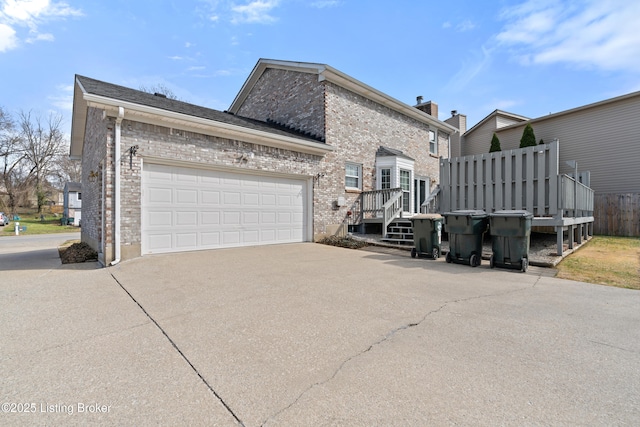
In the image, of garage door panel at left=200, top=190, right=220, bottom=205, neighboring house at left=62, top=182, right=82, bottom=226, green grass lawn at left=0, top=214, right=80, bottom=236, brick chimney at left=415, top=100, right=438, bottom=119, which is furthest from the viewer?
neighboring house at left=62, top=182, right=82, bottom=226

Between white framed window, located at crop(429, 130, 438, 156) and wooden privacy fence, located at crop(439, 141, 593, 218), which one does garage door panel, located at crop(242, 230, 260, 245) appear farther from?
white framed window, located at crop(429, 130, 438, 156)

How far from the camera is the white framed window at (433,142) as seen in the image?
55.7 ft

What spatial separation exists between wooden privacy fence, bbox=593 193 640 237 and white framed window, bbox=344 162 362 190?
37.7 feet

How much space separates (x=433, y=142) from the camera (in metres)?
17.2

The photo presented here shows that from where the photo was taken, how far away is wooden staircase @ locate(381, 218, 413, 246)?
10008 mm

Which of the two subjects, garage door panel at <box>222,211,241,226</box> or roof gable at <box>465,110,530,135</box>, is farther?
roof gable at <box>465,110,530,135</box>

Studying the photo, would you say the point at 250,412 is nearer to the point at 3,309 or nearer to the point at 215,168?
the point at 3,309

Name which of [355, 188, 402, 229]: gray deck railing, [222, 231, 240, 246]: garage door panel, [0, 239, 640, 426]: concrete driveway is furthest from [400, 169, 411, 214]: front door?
[0, 239, 640, 426]: concrete driveway

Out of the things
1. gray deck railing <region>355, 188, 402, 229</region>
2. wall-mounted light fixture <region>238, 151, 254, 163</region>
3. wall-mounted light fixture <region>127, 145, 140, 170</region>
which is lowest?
gray deck railing <region>355, 188, 402, 229</region>

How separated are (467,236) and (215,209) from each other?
259 inches

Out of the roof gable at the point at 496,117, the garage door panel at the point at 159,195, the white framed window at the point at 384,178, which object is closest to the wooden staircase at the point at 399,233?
the white framed window at the point at 384,178

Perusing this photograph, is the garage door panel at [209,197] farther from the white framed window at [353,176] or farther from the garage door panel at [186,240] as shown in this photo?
the white framed window at [353,176]

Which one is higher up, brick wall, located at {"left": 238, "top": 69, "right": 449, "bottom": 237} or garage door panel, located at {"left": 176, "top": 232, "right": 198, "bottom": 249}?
brick wall, located at {"left": 238, "top": 69, "right": 449, "bottom": 237}

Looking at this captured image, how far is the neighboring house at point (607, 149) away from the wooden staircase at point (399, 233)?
1044 cm
